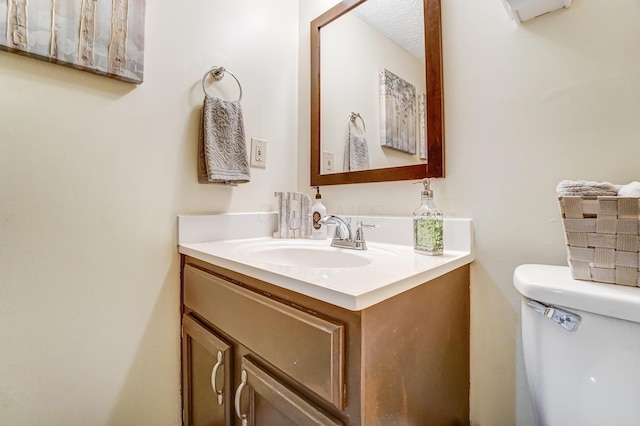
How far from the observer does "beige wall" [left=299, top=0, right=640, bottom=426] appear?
2.10 ft

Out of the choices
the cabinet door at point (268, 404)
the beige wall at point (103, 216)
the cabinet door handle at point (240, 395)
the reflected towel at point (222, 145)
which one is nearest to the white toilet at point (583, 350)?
the cabinet door at point (268, 404)

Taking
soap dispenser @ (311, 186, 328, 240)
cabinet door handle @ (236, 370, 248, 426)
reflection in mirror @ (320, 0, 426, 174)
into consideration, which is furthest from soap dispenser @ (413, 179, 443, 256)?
cabinet door handle @ (236, 370, 248, 426)

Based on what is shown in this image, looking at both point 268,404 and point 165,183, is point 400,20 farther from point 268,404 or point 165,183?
point 268,404

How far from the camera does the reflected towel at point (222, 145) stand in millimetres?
983

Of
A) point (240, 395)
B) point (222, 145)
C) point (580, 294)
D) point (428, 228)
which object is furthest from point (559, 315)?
point (222, 145)

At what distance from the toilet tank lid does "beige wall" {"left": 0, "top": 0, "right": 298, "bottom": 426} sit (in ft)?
3.18

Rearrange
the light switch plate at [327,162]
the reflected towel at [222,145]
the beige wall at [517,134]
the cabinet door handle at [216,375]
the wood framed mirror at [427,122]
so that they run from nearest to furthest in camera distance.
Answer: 1. the beige wall at [517,134]
2. the cabinet door handle at [216,375]
3. the wood framed mirror at [427,122]
4. the reflected towel at [222,145]
5. the light switch plate at [327,162]

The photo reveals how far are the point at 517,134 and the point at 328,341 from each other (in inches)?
28.4

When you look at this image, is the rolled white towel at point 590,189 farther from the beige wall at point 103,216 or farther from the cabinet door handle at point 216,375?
the beige wall at point 103,216

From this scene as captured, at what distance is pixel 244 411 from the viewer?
0.66 metres

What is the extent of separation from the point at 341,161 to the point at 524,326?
2.65ft

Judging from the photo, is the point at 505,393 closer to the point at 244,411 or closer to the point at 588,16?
the point at 244,411

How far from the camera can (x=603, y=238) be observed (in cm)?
52

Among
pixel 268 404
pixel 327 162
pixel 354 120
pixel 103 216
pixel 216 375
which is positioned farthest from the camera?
pixel 327 162
